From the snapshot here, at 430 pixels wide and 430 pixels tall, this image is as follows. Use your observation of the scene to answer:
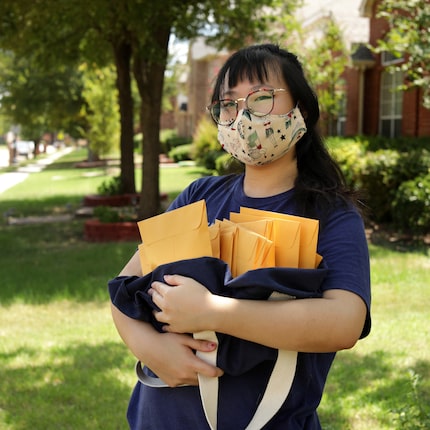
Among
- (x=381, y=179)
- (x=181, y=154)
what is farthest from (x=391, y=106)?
(x=181, y=154)

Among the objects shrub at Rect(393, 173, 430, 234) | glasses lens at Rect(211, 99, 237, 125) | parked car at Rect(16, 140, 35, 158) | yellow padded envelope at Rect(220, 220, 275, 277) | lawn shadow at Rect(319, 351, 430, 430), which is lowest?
parked car at Rect(16, 140, 35, 158)

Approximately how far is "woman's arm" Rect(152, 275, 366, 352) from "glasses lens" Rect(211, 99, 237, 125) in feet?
1.84

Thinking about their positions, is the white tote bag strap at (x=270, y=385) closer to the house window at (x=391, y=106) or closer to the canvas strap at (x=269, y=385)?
the canvas strap at (x=269, y=385)

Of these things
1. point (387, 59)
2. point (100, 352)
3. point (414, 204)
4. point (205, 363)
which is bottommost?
point (100, 352)

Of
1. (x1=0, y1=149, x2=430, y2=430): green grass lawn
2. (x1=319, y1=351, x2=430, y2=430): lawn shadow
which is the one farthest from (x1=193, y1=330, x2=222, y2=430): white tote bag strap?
(x1=319, y1=351, x2=430, y2=430): lawn shadow

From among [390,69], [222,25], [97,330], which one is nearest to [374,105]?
[222,25]

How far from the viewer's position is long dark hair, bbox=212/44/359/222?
6.14 feet

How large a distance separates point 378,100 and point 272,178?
1835 cm

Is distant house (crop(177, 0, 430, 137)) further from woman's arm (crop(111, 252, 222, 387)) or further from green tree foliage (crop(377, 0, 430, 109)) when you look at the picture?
woman's arm (crop(111, 252, 222, 387))

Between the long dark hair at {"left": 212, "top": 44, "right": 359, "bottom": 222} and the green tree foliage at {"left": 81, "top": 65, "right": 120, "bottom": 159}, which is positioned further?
the green tree foliage at {"left": 81, "top": 65, "right": 120, "bottom": 159}

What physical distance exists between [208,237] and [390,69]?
34.0 ft

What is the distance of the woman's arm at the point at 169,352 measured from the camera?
1682 mm

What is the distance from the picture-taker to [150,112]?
12.7m

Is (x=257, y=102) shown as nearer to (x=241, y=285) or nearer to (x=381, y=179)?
(x=241, y=285)
